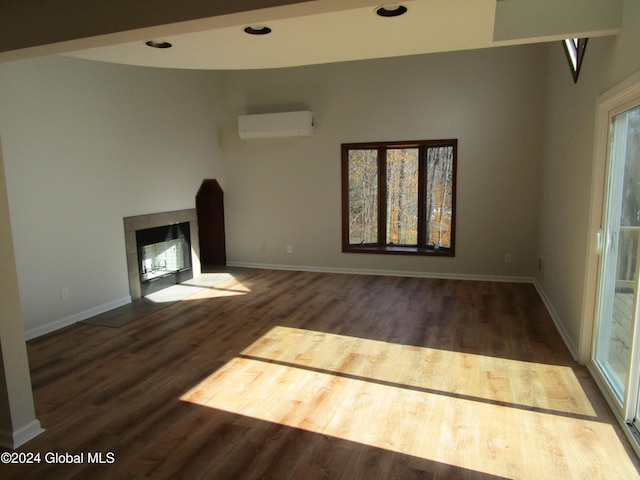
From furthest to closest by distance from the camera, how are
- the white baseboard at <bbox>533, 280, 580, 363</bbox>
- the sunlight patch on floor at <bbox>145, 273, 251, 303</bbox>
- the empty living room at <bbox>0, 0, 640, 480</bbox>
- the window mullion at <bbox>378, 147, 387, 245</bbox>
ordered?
the window mullion at <bbox>378, 147, 387, 245</bbox> < the sunlight patch on floor at <bbox>145, 273, 251, 303</bbox> < the white baseboard at <bbox>533, 280, 580, 363</bbox> < the empty living room at <bbox>0, 0, 640, 480</bbox>

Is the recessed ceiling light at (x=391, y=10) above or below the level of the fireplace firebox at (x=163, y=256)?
above

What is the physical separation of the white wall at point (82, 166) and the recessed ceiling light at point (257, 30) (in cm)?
268

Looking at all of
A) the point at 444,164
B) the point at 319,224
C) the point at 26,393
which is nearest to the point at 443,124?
the point at 444,164

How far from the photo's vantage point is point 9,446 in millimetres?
2445

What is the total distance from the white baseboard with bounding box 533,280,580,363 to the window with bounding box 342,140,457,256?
137cm

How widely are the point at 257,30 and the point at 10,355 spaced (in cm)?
243

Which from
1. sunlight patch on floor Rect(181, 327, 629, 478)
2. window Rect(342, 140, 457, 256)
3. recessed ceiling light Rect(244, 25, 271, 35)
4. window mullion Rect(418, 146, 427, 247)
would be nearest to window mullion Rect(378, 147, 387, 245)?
window Rect(342, 140, 457, 256)

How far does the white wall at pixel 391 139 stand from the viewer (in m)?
5.80

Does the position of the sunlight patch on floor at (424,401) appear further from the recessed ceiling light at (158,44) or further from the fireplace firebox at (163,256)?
the fireplace firebox at (163,256)

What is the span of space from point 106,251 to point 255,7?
411 cm

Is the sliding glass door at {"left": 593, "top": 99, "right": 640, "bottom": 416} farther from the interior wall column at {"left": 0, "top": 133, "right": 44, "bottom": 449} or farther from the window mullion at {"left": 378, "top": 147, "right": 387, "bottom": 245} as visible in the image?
the window mullion at {"left": 378, "top": 147, "right": 387, "bottom": 245}

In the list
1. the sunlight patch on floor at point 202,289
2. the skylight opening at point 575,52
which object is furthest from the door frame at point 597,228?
the sunlight patch on floor at point 202,289

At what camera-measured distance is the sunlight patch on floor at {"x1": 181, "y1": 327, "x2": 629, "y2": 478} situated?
236 cm

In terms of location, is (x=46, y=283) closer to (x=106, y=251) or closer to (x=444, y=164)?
(x=106, y=251)
